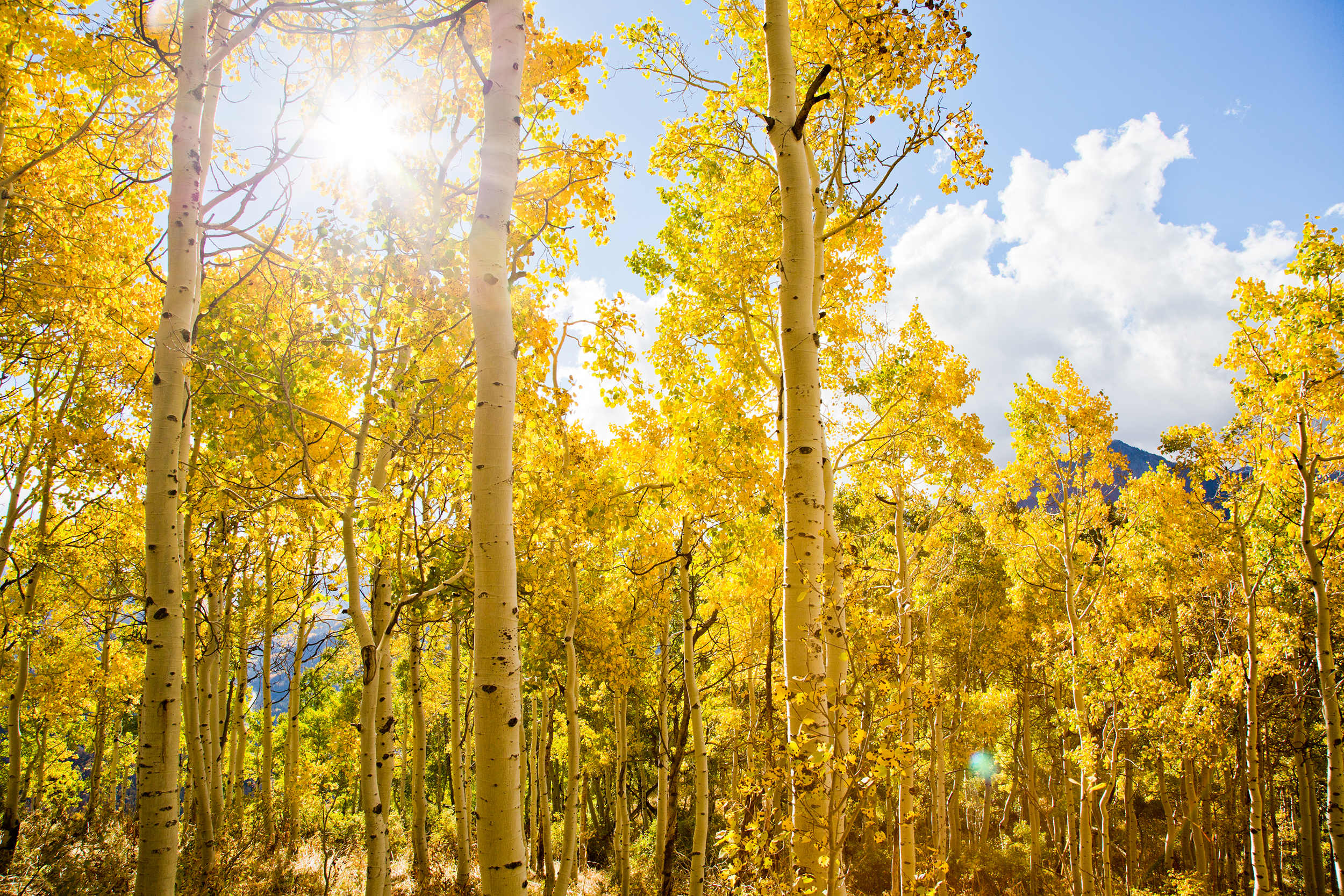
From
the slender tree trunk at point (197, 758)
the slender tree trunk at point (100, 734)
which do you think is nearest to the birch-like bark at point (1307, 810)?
the slender tree trunk at point (197, 758)

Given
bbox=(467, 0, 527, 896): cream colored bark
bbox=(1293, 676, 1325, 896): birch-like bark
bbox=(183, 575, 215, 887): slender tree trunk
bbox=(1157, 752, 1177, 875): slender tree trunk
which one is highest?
bbox=(467, 0, 527, 896): cream colored bark

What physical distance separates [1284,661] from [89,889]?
18120 mm

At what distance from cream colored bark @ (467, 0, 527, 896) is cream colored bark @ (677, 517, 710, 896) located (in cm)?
460

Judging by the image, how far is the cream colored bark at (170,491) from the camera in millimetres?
3404

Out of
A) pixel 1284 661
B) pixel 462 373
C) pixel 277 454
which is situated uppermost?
pixel 462 373

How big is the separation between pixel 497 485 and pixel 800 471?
172 cm

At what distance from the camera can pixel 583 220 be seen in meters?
5.06

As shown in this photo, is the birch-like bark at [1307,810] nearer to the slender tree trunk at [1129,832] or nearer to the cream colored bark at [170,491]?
the slender tree trunk at [1129,832]

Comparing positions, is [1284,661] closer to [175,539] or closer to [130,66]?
[175,539]

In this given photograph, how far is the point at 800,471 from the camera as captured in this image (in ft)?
10.8

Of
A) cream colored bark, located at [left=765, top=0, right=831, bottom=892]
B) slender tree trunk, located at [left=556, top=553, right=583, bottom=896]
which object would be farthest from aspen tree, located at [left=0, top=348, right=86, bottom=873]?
cream colored bark, located at [left=765, top=0, right=831, bottom=892]

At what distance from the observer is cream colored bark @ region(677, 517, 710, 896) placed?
7066mm

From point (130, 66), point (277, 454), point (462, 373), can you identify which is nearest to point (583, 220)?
point (462, 373)

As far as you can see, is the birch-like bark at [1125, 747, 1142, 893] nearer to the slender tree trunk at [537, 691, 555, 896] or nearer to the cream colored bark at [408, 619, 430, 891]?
the slender tree trunk at [537, 691, 555, 896]
